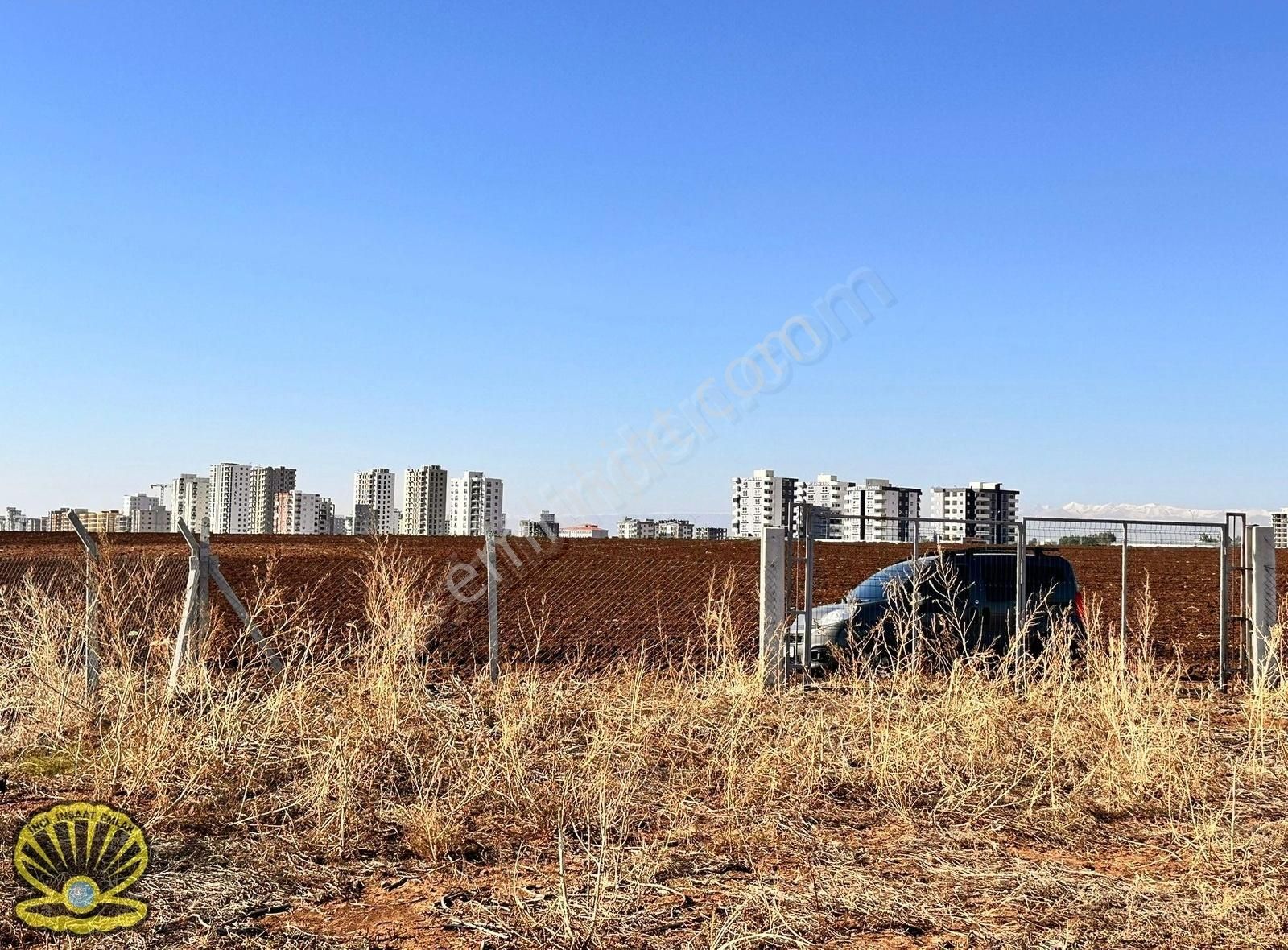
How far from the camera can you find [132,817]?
→ 6391 mm

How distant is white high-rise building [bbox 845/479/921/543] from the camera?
497 inches

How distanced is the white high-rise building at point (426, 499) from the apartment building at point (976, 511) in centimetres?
9687

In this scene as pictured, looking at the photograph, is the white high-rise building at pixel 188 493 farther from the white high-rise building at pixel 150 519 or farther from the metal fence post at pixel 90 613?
the metal fence post at pixel 90 613

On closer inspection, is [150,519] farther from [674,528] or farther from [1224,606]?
[1224,606]

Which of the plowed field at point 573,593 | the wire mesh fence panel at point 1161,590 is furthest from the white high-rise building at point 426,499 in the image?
the wire mesh fence panel at point 1161,590

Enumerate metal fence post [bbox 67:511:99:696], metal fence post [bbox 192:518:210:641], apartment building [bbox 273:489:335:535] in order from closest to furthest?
metal fence post [bbox 67:511:99:696] < metal fence post [bbox 192:518:210:641] < apartment building [bbox 273:489:335:535]

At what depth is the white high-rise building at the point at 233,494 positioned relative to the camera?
105 m

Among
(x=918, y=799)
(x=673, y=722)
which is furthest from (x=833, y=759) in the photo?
(x=673, y=722)

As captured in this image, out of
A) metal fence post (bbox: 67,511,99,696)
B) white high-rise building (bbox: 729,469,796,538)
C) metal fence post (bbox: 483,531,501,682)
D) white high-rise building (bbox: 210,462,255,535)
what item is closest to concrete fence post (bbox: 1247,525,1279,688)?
white high-rise building (bbox: 729,469,796,538)

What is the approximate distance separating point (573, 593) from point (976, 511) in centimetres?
848

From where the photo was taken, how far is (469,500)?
107 meters

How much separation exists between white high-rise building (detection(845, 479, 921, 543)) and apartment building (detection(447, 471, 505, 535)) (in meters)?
57.5

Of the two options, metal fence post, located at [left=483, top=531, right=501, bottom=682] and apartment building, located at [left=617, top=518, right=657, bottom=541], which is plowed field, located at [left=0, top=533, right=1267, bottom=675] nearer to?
metal fence post, located at [left=483, top=531, right=501, bottom=682]

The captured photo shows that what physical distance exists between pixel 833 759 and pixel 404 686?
10.7ft
